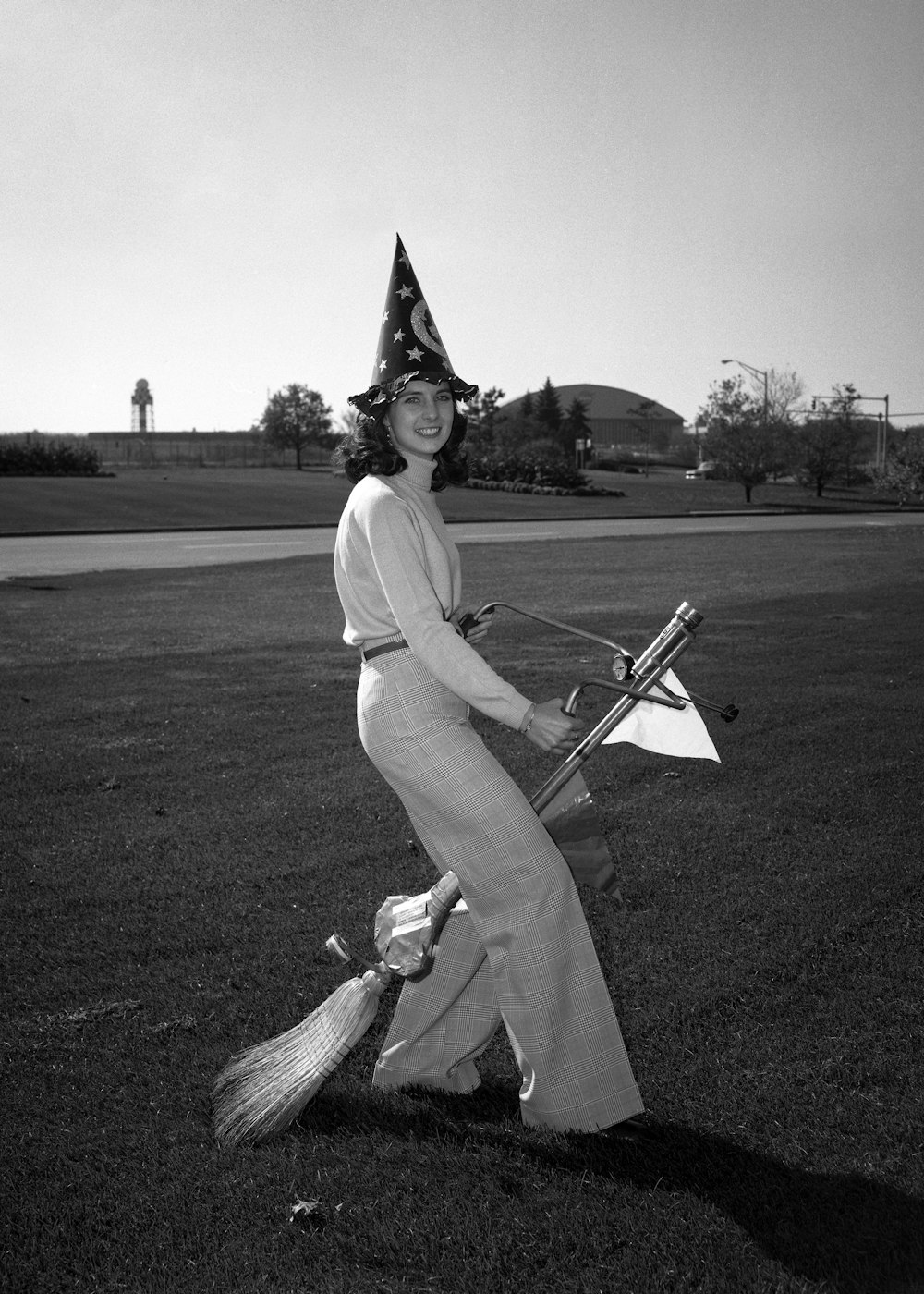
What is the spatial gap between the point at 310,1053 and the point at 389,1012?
674 millimetres

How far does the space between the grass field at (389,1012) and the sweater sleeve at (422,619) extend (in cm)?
128

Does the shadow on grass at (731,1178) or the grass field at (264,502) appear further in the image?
the grass field at (264,502)

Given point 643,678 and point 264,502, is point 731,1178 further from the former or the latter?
point 264,502

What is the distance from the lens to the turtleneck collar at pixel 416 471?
10.9 feet

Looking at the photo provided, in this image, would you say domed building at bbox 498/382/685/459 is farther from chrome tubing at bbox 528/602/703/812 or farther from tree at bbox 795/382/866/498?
chrome tubing at bbox 528/602/703/812

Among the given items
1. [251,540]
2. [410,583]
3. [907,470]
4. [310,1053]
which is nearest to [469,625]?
[410,583]

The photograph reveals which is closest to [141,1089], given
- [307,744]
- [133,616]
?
[307,744]

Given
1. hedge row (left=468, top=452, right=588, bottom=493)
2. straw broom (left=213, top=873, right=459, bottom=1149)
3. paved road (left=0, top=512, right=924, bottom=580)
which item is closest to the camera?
straw broom (left=213, top=873, right=459, bottom=1149)

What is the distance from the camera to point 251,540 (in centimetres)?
2606

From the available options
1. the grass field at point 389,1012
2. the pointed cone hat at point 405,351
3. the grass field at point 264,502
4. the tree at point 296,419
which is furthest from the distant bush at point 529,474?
the pointed cone hat at point 405,351

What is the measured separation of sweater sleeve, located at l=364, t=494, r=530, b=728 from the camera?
2.97 metres

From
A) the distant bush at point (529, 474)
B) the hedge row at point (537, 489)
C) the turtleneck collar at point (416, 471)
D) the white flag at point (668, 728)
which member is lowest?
the white flag at point (668, 728)

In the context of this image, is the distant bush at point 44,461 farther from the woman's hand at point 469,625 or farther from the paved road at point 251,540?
the woman's hand at point 469,625

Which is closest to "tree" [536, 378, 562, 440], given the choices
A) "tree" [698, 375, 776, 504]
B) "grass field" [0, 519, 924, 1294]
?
"tree" [698, 375, 776, 504]
